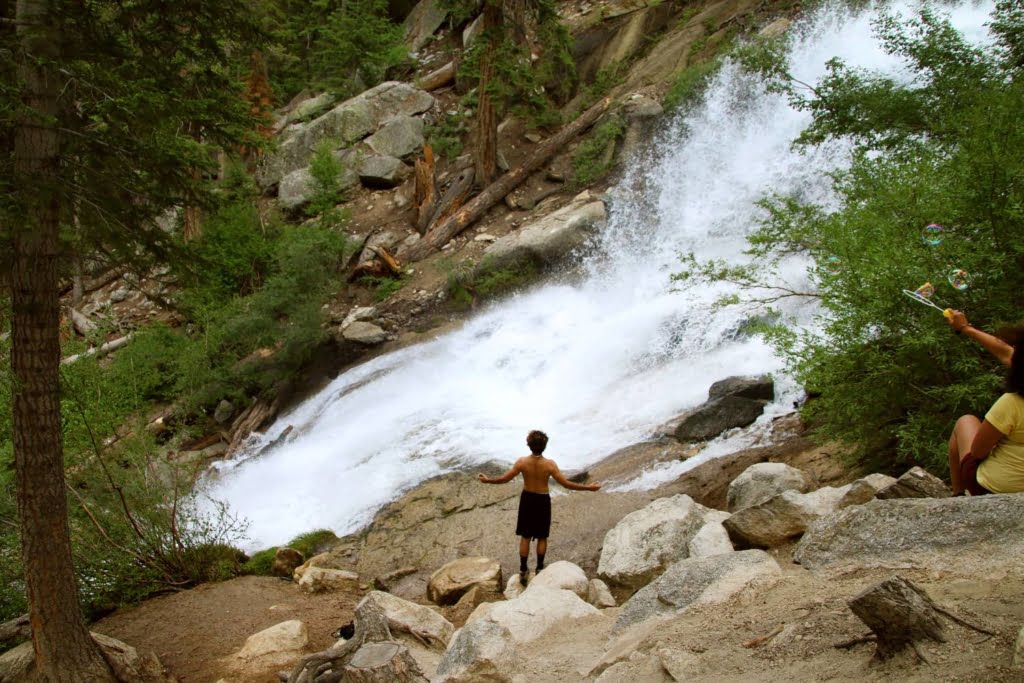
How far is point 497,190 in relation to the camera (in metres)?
20.2

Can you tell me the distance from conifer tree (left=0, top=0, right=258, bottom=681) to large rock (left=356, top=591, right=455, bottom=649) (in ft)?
8.22

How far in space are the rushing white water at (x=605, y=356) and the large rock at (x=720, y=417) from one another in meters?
0.25

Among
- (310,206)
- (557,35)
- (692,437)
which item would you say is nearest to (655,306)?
(692,437)

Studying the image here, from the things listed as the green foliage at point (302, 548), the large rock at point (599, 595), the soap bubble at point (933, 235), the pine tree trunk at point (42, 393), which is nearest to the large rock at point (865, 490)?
the soap bubble at point (933, 235)

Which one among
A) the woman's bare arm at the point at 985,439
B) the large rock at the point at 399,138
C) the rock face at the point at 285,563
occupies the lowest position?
the rock face at the point at 285,563

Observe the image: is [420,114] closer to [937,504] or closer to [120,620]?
[120,620]

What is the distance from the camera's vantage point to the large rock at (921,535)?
4.11 meters

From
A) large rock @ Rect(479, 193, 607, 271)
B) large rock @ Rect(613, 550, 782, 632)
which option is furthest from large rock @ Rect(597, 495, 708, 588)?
large rock @ Rect(479, 193, 607, 271)

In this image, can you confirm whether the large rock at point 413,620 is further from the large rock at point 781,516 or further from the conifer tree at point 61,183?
the large rock at point 781,516

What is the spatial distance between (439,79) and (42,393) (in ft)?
69.5

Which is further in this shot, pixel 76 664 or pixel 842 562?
pixel 76 664

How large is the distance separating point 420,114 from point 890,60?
1364 cm

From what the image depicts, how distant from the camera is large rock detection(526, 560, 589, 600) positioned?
A: 701cm

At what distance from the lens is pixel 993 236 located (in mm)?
6168
